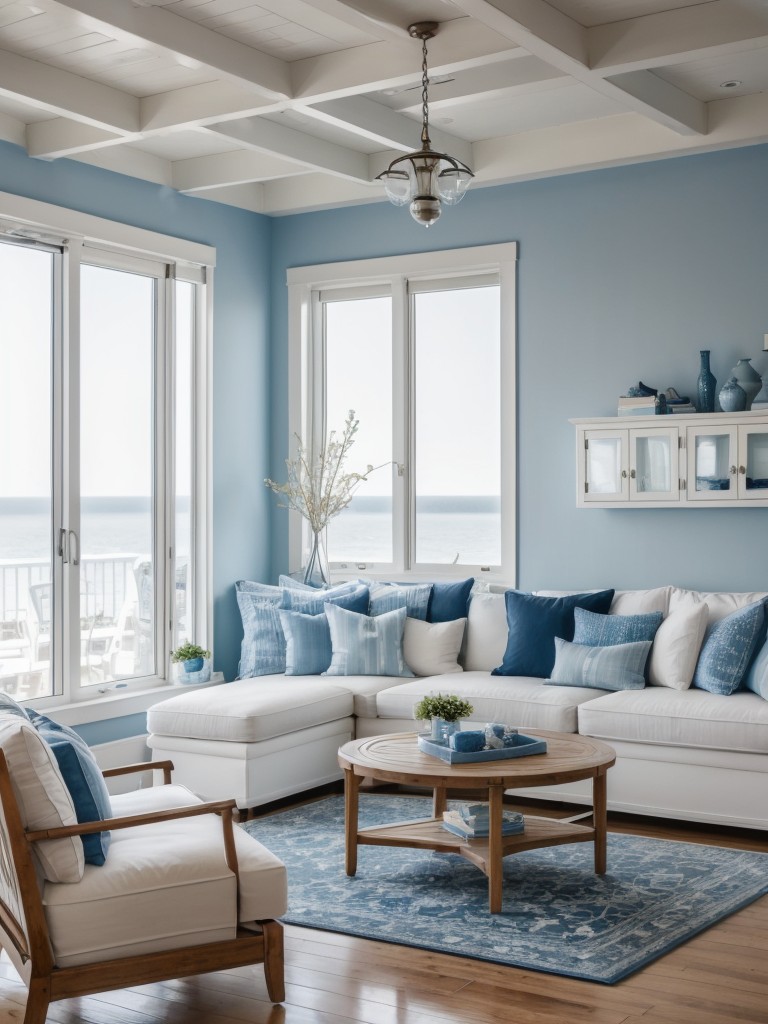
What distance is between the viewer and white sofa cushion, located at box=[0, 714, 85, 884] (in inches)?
119

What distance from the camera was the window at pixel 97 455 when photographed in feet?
17.9

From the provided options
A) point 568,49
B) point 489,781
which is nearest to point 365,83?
point 568,49

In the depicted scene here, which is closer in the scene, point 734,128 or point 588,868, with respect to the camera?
point 588,868

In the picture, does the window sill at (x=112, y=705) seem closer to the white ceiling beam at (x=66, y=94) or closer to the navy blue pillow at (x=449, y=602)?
the navy blue pillow at (x=449, y=602)

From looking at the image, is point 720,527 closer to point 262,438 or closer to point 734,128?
point 734,128

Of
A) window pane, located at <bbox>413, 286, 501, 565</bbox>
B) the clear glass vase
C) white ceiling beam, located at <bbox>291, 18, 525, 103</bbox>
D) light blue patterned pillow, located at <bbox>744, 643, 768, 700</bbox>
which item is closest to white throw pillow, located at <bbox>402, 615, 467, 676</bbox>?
window pane, located at <bbox>413, 286, 501, 565</bbox>

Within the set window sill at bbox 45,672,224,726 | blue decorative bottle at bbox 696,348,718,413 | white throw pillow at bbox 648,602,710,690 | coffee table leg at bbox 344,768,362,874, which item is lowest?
coffee table leg at bbox 344,768,362,874

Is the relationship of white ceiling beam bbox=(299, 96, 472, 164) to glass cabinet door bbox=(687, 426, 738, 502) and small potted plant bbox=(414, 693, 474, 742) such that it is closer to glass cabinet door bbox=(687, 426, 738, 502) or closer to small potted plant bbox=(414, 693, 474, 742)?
glass cabinet door bbox=(687, 426, 738, 502)

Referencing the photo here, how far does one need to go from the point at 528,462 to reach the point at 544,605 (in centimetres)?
87

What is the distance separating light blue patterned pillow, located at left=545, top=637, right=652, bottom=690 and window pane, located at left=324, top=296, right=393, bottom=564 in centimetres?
164

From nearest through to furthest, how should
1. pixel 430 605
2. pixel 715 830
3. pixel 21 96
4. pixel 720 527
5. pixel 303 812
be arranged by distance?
pixel 21 96 → pixel 715 830 → pixel 303 812 → pixel 720 527 → pixel 430 605

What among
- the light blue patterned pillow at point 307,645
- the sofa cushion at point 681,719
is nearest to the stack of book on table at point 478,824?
the sofa cushion at point 681,719

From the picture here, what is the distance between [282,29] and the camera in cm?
437

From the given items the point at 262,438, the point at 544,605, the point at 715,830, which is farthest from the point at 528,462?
the point at 715,830
